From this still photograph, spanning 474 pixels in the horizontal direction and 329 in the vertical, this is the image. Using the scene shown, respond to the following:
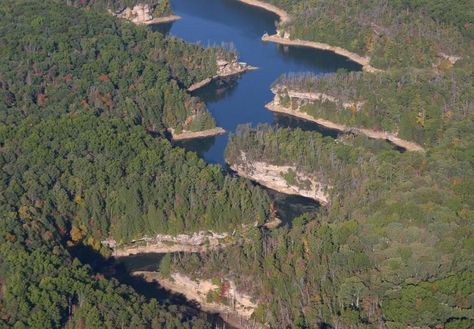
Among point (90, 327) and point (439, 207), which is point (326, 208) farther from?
point (90, 327)

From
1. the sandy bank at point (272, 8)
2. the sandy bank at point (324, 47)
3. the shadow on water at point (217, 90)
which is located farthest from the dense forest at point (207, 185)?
the sandy bank at point (272, 8)

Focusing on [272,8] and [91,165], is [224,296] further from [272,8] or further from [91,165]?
[272,8]

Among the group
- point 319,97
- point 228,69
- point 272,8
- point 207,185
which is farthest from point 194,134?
point 272,8

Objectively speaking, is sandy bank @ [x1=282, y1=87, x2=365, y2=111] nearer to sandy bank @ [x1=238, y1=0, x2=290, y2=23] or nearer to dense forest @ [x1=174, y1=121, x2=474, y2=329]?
dense forest @ [x1=174, y1=121, x2=474, y2=329]

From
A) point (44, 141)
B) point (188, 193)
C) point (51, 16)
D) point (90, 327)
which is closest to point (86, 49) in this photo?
point (51, 16)

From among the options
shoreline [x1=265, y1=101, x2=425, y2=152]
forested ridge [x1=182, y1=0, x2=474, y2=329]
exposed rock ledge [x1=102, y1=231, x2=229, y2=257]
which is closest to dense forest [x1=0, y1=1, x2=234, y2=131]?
shoreline [x1=265, y1=101, x2=425, y2=152]

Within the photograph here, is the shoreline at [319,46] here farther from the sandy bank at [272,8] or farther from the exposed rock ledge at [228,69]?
the exposed rock ledge at [228,69]
